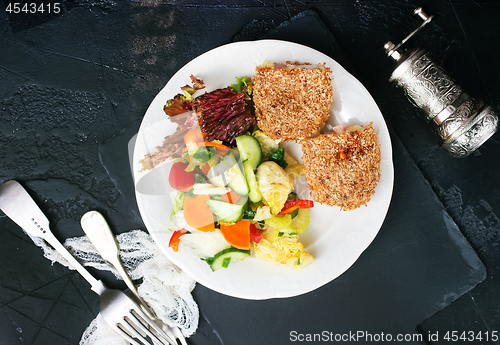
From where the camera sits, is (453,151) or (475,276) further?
(475,276)

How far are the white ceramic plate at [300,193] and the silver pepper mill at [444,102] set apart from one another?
15.4 inches

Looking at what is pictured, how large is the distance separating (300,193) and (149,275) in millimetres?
1723

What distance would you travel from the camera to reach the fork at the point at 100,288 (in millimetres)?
2797

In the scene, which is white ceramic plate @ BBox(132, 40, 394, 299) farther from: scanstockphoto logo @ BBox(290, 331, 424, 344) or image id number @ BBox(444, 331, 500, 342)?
image id number @ BBox(444, 331, 500, 342)

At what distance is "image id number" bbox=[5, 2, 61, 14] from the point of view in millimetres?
2920

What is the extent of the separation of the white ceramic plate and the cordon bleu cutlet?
0.25 meters

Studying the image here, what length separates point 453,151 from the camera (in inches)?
97.3

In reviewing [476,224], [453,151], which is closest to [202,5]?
[453,151]

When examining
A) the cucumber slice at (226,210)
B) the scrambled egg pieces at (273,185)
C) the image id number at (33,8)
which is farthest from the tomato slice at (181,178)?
the image id number at (33,8)

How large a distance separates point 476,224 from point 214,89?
2807 millimetres

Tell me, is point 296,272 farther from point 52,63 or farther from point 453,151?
point 52,63

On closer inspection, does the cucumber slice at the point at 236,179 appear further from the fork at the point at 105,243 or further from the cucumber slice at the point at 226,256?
the fork at the point at 105,243

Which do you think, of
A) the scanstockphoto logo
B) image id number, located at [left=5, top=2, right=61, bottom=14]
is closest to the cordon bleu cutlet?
the scanstockphoto logo

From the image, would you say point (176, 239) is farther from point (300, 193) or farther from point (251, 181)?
point (300, 193)
